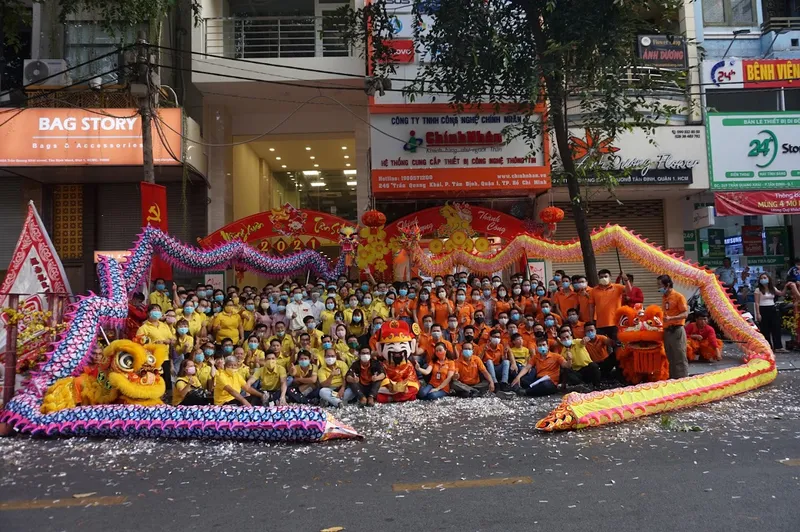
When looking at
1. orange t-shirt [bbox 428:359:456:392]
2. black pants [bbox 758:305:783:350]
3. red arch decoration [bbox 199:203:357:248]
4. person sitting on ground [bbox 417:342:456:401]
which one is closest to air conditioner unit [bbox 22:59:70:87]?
red arch decoration [bbox 199:203:357:248]

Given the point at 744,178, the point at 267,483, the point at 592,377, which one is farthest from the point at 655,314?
the point at 744,178

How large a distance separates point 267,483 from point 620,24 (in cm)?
1018

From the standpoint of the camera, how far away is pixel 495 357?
31.7ft

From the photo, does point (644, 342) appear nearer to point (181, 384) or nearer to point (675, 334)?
point (675, 334)

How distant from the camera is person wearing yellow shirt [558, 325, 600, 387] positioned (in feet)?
30.6

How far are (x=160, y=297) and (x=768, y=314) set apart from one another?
11.5 metres

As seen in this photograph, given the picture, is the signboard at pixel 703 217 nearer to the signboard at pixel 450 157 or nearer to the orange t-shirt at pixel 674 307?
the signboard at pixel 450 157

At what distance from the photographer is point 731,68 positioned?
16125mm

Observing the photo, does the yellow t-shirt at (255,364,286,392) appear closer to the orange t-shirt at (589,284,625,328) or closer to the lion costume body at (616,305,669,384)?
the lion costume body at (616,305,669,384)

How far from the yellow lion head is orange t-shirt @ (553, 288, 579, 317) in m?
6.79

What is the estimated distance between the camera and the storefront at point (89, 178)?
532 inches

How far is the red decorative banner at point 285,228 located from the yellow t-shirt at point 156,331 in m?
4.25

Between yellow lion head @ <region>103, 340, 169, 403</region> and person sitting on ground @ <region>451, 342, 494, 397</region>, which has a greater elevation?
yellow lion head @ <region>103, 340, 169, 403</region>

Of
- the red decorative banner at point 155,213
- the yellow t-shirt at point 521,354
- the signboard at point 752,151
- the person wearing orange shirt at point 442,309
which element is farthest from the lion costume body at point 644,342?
the signboard at point 752,151
